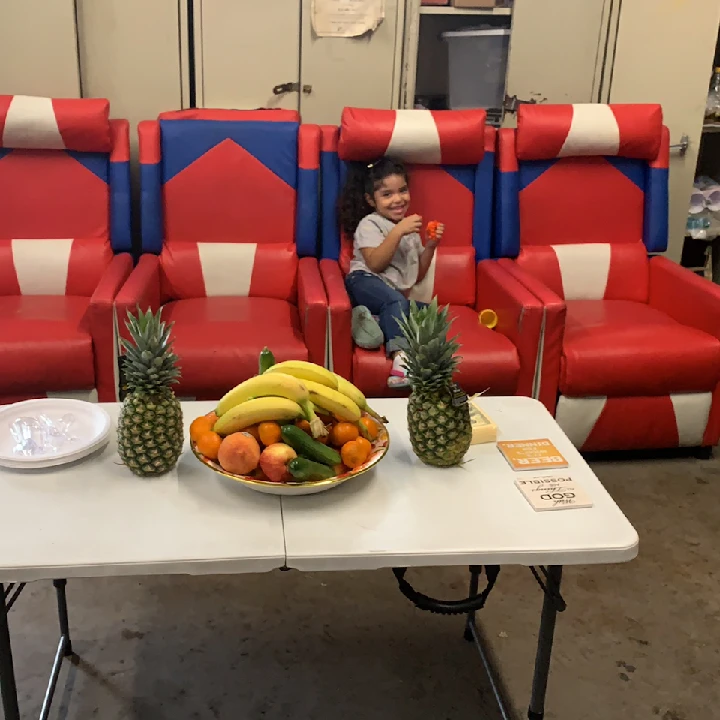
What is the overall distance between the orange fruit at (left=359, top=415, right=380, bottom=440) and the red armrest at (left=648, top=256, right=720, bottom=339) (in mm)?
1516

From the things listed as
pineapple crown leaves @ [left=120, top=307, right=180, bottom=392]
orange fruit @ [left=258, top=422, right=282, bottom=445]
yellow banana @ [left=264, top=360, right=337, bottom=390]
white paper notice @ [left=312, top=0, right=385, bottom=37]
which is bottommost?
orange fruit @ [left=258, top=422, right=282, bottom=445]

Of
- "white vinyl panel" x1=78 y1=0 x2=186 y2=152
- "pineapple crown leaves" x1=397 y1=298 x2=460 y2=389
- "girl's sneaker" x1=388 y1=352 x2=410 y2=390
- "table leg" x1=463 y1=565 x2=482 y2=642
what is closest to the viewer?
"pineapple crown leaves" x1=397 y1=298 x2=460 y2=389

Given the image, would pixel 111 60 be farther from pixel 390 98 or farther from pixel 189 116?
pixel 390 98

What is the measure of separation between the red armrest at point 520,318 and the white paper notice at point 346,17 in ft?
3.27

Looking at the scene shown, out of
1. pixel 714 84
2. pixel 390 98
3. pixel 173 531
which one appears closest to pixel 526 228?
pixel 390 98

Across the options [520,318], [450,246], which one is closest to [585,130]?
[450,246]

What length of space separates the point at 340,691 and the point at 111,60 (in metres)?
2.20

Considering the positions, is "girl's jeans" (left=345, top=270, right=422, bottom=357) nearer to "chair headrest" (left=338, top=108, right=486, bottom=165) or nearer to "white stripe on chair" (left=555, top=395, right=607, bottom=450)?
"chair headrest" (left=338, top=108, right=486, bottom=165)

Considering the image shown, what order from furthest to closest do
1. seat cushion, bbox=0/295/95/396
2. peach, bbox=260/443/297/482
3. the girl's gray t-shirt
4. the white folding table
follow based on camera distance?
the girl's gray t-shirt → seat cushion, bbox=0/295/95/396 → peach, bbox=260/443/297/482 → the white folding table

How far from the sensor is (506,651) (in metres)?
1.92

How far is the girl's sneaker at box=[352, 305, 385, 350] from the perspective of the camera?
97.3 inches

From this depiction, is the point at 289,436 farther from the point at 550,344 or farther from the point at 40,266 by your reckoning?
the point at 40,266

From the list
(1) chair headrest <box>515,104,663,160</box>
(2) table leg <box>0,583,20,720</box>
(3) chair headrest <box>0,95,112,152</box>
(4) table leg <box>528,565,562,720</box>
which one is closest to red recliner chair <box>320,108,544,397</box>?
(1) chair headrest <box>515,104,663,160</box>

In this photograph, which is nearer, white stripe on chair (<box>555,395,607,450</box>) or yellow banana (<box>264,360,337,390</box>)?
yellow banana (<box>264,360,337,390</box>)
